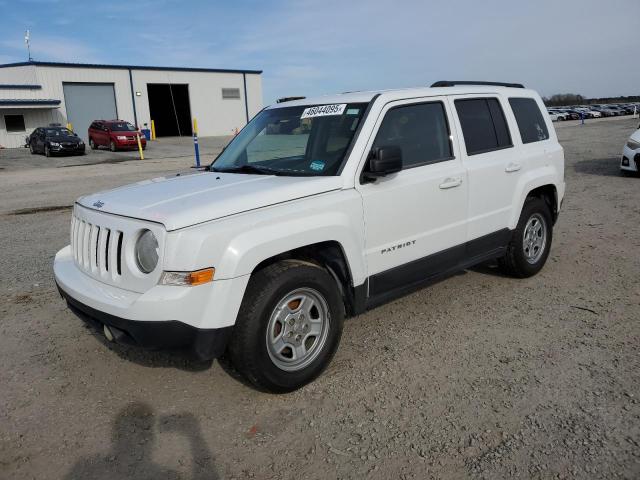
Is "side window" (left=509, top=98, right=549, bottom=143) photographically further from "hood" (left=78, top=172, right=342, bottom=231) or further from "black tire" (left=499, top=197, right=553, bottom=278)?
"hood" (left=78, top=172, right=342, bottom=231)

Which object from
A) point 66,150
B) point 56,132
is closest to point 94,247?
point 66,150

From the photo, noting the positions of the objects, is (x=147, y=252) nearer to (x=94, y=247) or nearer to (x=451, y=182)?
(x=94, y=247)

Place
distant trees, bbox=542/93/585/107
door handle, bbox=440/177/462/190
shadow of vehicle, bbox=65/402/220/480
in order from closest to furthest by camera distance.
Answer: shadow of vehicle, bbox=65/402/220/480
door handle, bbox=440/177/462/190
distant trees, bbox=542/93/585/107

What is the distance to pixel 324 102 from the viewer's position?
439cm

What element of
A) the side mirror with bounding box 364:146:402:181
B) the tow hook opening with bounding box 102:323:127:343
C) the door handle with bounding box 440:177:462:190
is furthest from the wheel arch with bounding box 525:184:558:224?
the tow hook opening with bounding box 102:323:127:343

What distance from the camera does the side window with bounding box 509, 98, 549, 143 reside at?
5.22m

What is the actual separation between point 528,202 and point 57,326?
4606 millimetres

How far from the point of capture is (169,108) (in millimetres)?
46500

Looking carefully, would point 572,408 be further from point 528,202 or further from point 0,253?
point 0,253

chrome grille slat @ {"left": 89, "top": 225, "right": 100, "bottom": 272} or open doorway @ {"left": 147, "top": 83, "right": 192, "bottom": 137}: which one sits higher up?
open doorway @ {"left": 147, "top": 83, "right": 192, "bottom": 137}

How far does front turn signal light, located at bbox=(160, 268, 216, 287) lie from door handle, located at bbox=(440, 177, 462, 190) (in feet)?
7.00

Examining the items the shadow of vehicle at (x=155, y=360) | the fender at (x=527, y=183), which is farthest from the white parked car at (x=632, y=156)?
the shadow of vehicle at (x=155, y=360)

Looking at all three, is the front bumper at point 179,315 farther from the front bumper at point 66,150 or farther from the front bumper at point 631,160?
the front bumper at point 66,150

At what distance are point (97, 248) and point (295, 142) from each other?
1.77m
